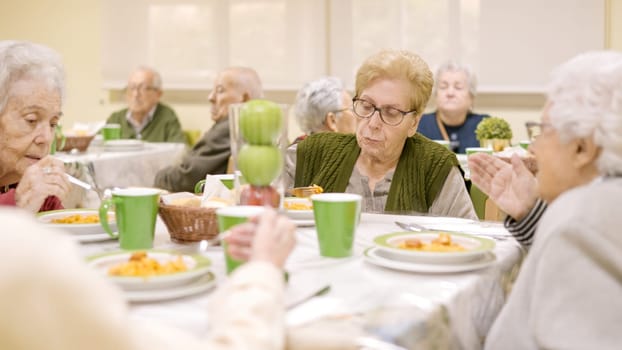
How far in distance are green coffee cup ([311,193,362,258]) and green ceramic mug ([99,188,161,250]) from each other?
354 millimetres

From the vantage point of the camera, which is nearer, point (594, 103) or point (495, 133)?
point (594, 103)

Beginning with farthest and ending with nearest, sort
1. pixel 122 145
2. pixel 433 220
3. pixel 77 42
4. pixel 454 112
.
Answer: pixel 77 42
pixel 454 112
pixel 122 145
pixel 433 220

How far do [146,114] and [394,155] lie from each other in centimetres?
437

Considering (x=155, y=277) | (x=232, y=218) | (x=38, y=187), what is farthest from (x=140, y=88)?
(x=155, y=277)

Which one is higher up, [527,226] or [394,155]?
[394,155]

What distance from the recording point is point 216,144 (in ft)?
15.0

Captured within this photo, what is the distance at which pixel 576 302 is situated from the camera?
1.29m

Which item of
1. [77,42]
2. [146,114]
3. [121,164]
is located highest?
[77,42]

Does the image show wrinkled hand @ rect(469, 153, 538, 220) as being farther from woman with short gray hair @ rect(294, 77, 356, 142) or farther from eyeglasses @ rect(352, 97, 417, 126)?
woman with short gray hair @ rect(294, 77, 356, 142)

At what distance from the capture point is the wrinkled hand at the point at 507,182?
176 centimetres

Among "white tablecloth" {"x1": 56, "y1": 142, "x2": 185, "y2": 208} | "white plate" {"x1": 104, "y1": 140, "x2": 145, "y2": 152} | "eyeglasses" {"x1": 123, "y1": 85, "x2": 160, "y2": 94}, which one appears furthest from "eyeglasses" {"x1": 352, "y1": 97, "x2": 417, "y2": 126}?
"eyeglasses" {"x1": 123, "y1": 85, "x2": 160, "y2": 94}

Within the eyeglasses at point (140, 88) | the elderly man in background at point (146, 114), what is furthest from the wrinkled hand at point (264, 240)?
the eyeglasses at point (140, 88)

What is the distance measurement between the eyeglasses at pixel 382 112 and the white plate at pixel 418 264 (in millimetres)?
897

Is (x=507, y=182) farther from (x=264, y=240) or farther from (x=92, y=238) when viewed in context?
(x=92, y=238)
